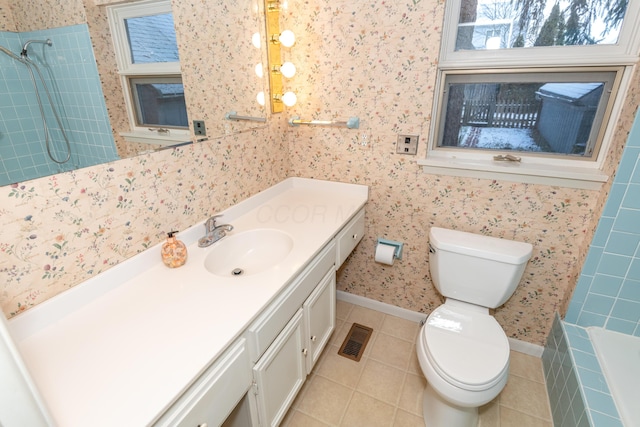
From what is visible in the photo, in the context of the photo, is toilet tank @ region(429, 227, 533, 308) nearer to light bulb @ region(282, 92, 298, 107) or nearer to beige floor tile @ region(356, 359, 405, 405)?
beige floor tile @ region(356, 359, 405, 405)

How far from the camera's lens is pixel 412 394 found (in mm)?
1656

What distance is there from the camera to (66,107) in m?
0.90

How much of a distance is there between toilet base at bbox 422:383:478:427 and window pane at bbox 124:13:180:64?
1734 mm

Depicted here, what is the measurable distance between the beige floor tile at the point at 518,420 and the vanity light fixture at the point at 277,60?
1.95m

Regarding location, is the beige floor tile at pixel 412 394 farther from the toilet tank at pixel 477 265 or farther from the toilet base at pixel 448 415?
the toilet tank at pixel 477 265

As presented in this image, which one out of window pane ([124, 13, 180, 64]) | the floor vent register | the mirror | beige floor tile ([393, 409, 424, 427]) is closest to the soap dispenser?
the mirror

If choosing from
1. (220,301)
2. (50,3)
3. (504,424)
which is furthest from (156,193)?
(504,424)

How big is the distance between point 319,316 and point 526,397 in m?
1.14

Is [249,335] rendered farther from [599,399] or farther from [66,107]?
[599,399]

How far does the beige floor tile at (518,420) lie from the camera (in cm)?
150

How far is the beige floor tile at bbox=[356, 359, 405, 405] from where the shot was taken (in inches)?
65.1

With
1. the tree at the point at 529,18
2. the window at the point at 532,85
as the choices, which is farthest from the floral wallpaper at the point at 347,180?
the tree at the point at 529,18

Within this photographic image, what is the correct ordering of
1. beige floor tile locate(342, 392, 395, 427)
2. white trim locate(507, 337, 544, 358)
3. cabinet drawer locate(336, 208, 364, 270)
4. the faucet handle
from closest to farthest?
the faucet handle < beige floor tile locate(342, 392, 395, 427) < cabinet drawer locate(336, 208, 364, 270) < white trim locate(507, 337, 544, 358)

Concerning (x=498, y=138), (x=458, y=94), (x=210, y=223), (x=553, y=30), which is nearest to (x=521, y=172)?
(x=498, y=138)
